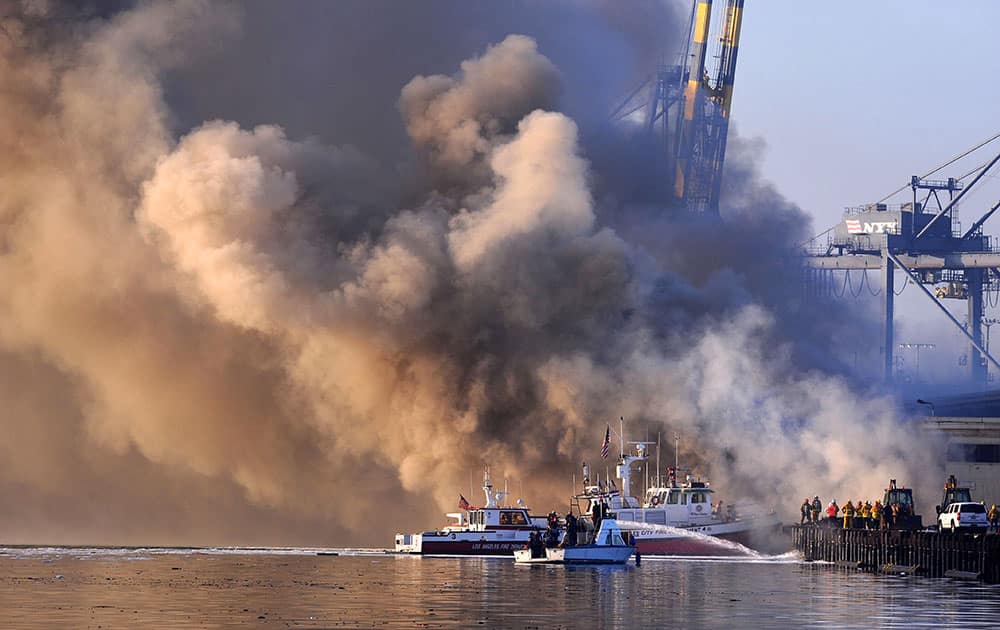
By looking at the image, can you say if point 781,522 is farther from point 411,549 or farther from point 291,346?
point 291,346

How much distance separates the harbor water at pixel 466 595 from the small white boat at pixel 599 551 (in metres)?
0.58

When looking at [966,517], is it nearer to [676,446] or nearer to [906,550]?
[906,550]

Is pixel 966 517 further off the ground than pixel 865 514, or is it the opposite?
pixel 865 514

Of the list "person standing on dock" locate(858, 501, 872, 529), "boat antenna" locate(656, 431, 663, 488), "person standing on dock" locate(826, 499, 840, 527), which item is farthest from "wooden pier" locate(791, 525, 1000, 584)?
"boat antenna" locate(656, 431, 663, 488)

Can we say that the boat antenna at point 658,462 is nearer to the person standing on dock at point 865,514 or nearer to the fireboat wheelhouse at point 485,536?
the fireboat wheelhouse at point 485,536

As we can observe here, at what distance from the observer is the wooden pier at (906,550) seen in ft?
221

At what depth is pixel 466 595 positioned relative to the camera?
58.4 m

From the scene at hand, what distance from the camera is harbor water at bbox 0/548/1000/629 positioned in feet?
158

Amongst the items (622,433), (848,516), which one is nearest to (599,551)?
(848,516)

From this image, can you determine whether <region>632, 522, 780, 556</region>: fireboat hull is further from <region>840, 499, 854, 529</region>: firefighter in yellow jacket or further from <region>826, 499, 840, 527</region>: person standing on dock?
<region>840, 499, 854, 529</region>: firefighter in yellow jacket

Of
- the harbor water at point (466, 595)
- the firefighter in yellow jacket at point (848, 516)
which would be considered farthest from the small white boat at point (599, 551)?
the firefighter in yellow jacket at point (848, 516)

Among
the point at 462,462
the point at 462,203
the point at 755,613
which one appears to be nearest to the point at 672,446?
the point at 462,462

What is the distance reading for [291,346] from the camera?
101 metres

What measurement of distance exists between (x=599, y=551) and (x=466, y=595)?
22.2 m
